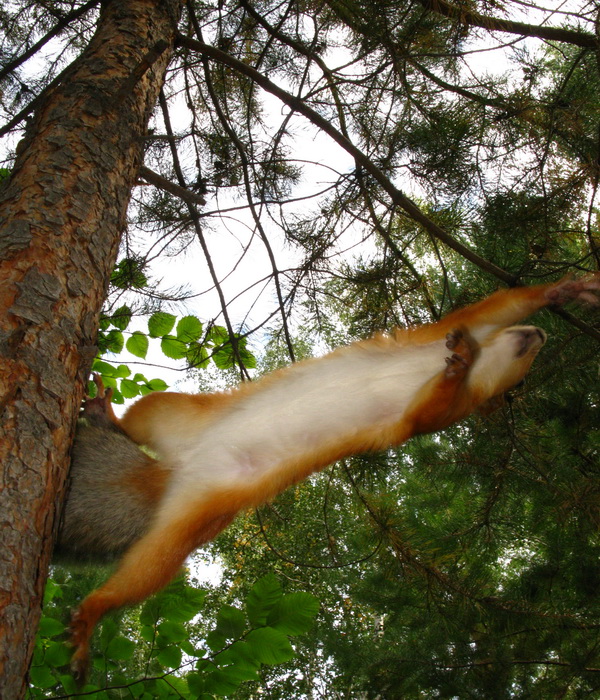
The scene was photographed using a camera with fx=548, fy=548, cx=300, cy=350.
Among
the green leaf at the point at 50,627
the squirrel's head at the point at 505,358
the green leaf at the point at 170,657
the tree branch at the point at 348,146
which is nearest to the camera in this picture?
the green leaf at the point at 170,657

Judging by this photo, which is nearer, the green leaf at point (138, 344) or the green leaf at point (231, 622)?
the green leaf at point (231, 622)

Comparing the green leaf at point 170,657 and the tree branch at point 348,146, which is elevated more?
the tree branch at point 348,146

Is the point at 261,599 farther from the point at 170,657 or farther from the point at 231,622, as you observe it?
the point at 170,657

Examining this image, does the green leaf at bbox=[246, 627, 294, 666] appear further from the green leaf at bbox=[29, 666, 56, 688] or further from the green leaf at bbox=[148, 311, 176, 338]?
the green leaf at bbox=[148, 311, 176, 338]

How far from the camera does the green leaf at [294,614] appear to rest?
1827 millimetres

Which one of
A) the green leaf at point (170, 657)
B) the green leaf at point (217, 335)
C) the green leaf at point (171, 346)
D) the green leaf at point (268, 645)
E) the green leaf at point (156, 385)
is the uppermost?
the green leaf at point (217, 335)

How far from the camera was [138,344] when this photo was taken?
264 centimetres

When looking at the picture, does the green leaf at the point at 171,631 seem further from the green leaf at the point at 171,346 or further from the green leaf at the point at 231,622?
the green leaf at the point at 171,346

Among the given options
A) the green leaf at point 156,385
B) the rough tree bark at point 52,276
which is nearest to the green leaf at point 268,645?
the rough tree bark at point 52,276

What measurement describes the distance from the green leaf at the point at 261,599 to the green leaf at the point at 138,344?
4.26ft

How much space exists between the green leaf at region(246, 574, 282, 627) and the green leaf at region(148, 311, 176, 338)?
1.34 metres

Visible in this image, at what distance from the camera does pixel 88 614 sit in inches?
66.2

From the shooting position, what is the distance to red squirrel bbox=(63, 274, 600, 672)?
72.1 inches

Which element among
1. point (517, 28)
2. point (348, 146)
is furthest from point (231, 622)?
point (517, 28)
